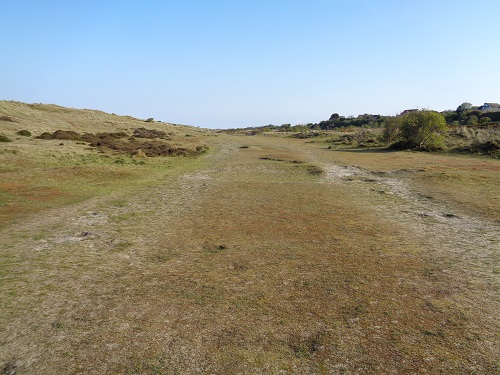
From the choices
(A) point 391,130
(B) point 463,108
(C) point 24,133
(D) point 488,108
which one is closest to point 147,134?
(C) point 24,133

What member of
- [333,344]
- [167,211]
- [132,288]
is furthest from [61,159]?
[333,344]

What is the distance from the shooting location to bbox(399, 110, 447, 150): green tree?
3650 cm

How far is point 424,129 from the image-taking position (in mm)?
37344

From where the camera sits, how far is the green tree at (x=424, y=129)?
36500mm

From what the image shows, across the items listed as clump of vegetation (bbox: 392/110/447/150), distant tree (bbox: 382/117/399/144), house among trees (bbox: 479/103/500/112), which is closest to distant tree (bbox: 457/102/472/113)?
house among trees (bbox: 479/103/500/112)

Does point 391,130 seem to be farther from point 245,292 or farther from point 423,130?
point 245,292

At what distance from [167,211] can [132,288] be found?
6.54 metres

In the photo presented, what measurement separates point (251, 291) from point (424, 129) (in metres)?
35.9

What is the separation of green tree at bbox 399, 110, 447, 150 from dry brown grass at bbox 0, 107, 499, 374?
2597 cm

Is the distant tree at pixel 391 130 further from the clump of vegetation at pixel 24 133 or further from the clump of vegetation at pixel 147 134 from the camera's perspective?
the clump of vegetation at pixel 24 133

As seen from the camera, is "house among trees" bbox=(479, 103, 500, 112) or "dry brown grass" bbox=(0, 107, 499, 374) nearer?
"dry brown grass" bbox=(0, 107, 499, 374)

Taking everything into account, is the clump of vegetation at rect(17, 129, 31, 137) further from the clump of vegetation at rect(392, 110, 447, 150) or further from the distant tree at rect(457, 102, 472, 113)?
the distant tree at rect(457, 102, 472, 113)

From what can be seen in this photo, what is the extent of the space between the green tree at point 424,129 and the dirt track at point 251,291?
2695cm

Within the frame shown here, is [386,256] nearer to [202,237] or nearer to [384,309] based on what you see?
[384,309]
